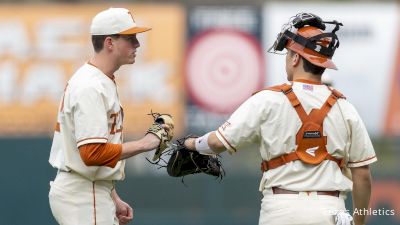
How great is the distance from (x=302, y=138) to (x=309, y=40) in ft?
1.77

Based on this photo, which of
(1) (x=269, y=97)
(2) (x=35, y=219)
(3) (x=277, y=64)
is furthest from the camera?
(3) (x=277, y=64)

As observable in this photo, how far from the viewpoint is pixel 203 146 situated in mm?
5664

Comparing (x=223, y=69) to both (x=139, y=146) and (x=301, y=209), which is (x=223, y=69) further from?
(x=301, y=209)

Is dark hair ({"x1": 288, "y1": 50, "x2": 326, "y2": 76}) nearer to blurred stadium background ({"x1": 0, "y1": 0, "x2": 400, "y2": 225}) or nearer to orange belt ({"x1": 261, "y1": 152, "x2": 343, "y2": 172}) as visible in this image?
orange belt ({"x1": 261, "y1": 152, "x2": 343, "y2": 172})

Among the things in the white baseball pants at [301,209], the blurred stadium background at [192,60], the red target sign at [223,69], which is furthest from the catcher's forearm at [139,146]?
the red target sign at [223,69]

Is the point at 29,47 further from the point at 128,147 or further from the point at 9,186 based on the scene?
the point at 128,147

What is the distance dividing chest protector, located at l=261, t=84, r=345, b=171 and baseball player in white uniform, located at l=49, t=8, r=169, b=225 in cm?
80

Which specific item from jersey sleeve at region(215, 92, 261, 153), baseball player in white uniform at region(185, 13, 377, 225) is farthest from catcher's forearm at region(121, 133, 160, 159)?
jersey sleeve at region(215, 92, 261, 153)

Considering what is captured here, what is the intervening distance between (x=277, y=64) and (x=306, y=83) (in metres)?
8.43

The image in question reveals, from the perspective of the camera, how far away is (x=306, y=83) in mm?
5508

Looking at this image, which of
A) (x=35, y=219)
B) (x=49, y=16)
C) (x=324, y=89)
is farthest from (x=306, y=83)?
(x=49, y=16)

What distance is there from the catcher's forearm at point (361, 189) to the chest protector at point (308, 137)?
0.27 meters

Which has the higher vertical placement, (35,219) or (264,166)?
(264,166)

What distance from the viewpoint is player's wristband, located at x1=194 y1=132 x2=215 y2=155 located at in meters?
5.64
